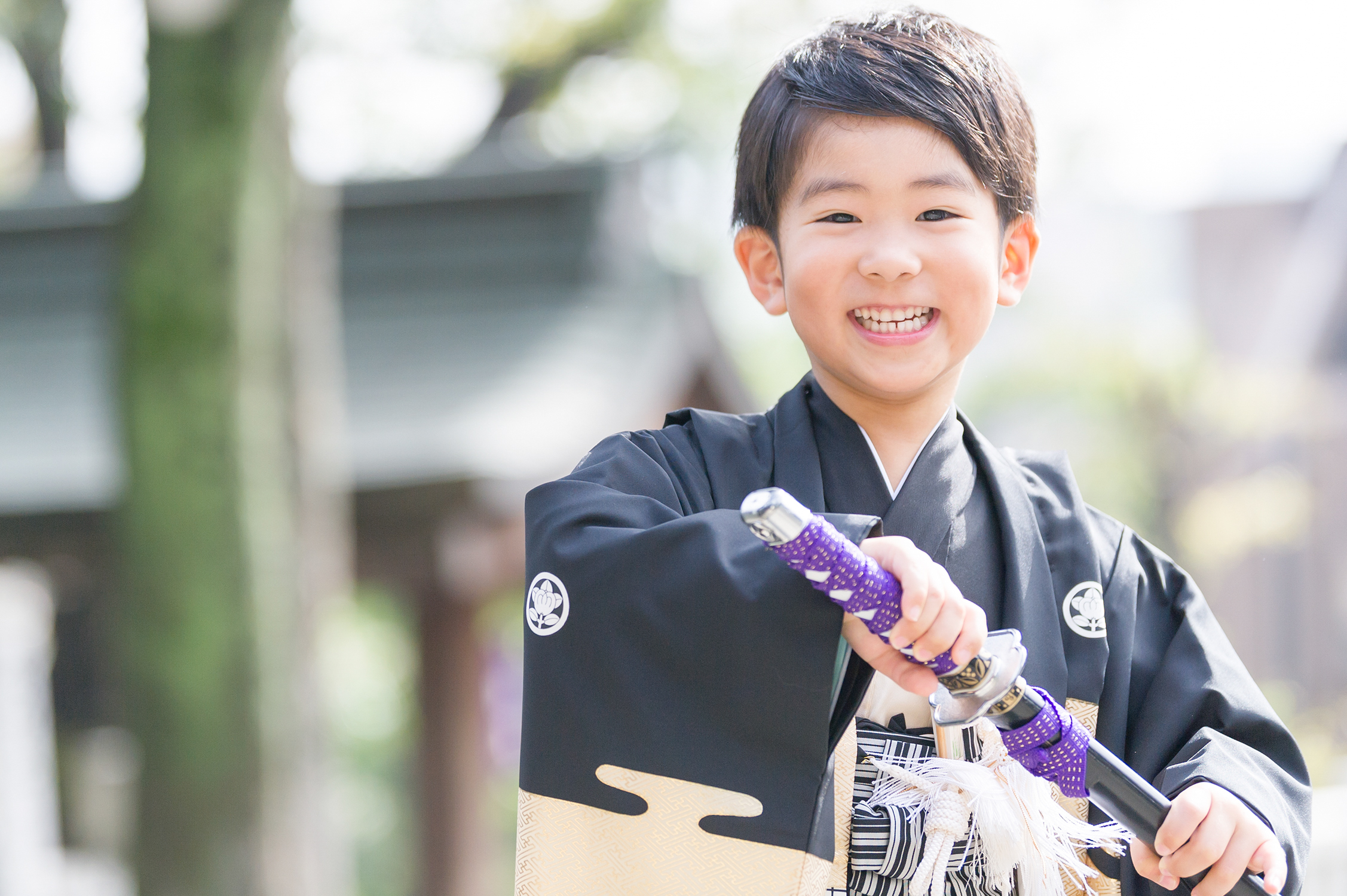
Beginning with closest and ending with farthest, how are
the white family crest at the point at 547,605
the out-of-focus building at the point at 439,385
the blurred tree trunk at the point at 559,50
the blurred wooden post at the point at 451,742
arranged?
the white family crest at the point at 547,605 → the out-of-focus building at the point at 439,385 → the blurred wooden post at the point at 451,742 → the blurred tree trunk at the point at 559,50

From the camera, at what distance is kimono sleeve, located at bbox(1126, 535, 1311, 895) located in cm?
130

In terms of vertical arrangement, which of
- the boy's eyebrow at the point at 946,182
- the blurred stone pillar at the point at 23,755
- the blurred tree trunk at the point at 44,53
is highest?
the blurred tree trunk at the point at 44,53

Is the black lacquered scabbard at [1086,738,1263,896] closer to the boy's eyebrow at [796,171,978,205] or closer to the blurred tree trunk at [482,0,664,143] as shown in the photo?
the boy's eyebrow at [796,171,978,205]

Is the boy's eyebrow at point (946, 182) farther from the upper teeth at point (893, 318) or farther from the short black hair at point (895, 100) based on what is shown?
the upper teeth at point (893, 318)

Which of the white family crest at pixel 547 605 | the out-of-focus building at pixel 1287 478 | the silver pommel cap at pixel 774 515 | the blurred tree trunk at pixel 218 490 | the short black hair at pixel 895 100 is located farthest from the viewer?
the out-of-focus building at pixel 1287 478

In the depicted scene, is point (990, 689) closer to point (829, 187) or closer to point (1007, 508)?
point (1007, 508)

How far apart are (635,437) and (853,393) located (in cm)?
→ 28

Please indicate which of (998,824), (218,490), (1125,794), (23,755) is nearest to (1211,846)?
(1125,794)

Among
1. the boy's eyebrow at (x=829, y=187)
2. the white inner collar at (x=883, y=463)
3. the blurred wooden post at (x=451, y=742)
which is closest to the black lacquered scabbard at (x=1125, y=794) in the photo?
the white inner collar at (x=883, y=463)

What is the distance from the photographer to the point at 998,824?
125 cm

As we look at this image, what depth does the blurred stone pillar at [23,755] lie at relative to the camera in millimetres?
6434

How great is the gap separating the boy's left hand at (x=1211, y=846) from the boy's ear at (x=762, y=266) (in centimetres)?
68

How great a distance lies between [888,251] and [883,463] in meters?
0.29

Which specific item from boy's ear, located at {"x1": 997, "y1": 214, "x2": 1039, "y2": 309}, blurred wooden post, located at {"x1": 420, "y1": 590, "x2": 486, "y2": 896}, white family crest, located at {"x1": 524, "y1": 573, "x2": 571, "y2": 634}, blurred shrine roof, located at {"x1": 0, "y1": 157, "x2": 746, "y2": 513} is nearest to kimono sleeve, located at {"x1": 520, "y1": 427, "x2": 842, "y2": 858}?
white family crest, located at {"x1": 524, "y1": 573, "x2": 571, "y2": 634}
